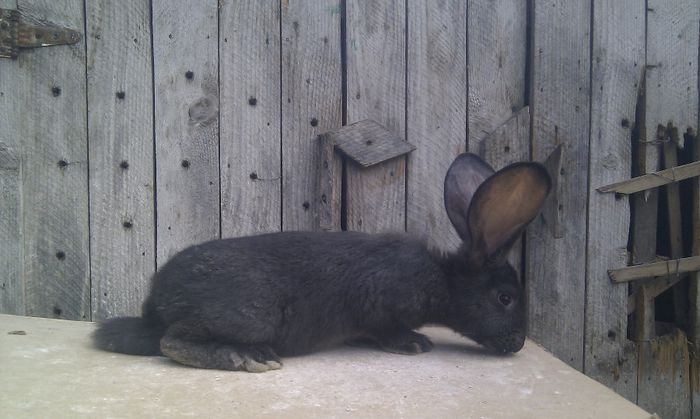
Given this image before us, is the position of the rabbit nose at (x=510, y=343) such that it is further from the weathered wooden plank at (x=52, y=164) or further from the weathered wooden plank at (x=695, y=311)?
the weathered wooden plank at (x=52, y=164)

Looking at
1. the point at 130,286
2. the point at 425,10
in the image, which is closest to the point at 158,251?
the point at 130,286

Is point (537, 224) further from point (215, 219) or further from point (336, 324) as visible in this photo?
point (215, 219)

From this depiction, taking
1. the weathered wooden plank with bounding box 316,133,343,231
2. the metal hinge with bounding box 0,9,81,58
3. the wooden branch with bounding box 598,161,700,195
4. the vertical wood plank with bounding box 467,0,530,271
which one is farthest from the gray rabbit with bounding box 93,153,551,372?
the metal hinge with bounding box 0,9,81,58

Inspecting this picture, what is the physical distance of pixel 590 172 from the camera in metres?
4.21

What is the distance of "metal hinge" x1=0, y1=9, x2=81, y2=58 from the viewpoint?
151 inches

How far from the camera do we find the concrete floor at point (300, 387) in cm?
229

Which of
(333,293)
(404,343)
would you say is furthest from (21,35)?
(404,343)

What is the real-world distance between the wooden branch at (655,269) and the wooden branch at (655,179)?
0.52 m

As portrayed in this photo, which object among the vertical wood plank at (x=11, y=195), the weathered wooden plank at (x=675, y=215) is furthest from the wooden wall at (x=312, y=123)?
the weathered wooden plank at (x=675, y=215)

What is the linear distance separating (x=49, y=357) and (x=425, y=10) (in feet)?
9.85

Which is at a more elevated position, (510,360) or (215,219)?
(215,219)

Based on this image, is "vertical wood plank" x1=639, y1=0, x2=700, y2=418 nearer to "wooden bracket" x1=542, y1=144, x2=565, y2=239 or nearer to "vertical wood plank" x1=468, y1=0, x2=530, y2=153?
"wooden bracket" x1=542, y1=144, x2=565, y2=239

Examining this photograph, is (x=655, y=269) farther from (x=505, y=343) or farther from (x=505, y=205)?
(x=505, y=205)

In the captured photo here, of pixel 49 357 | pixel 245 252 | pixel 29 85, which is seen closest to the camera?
pixel 49 357
